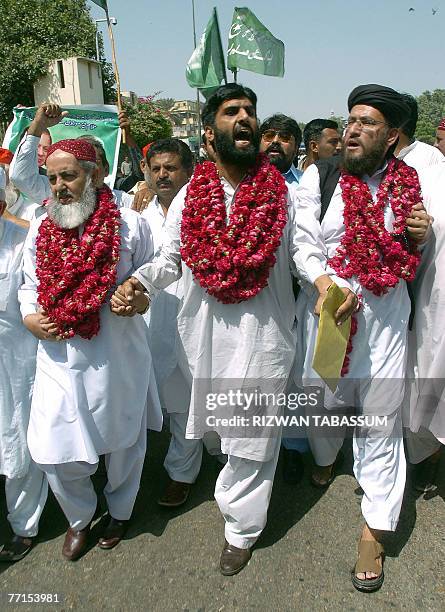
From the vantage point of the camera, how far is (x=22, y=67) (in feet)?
75.7

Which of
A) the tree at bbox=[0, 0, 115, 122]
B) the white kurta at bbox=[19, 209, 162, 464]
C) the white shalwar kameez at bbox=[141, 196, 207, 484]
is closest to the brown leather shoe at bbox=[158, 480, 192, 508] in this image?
the white shalwar kameez at bbox=[141, 196, 207, 484]

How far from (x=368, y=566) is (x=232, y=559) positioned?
65cm

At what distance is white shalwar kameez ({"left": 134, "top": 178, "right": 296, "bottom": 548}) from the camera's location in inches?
102

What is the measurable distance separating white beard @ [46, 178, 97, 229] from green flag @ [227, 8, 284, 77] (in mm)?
4980

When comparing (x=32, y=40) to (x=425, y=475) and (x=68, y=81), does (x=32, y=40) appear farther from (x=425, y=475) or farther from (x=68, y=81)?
(x=425, y=475)

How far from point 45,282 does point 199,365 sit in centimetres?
86

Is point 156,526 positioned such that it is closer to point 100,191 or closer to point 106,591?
point 106,591

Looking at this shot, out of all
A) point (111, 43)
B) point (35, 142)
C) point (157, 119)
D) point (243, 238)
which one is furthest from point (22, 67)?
point (243, 238)

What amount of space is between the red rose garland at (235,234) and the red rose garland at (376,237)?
1.07ft

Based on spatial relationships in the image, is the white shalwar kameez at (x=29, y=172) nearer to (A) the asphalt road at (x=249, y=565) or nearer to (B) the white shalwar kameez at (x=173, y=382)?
(B) the white shalwar kameez at (x=173, y=382)

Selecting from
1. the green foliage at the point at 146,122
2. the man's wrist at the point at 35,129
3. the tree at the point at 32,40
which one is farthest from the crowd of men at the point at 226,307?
the green foliage at the point at 146,122

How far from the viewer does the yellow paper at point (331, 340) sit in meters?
2.25

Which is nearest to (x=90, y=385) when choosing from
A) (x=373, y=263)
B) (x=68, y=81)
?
(x=373, y=263)
